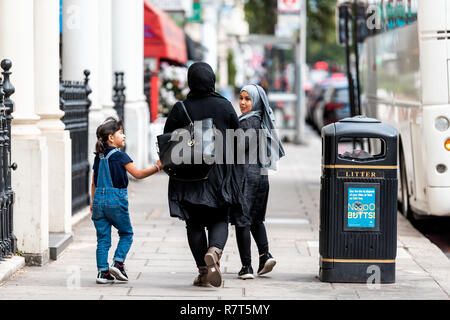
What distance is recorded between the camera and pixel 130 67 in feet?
61.6

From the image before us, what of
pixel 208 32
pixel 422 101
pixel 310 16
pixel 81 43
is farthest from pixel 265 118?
pixel 208 32

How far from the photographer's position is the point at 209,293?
7.94m

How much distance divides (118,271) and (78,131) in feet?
15.3

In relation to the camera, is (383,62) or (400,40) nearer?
(400,40)

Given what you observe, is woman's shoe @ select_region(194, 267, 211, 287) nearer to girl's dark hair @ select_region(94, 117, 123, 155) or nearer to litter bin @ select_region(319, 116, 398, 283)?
litter bin @ select_region(319, 116, 398, 283)

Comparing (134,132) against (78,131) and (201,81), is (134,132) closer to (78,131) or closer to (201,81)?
(78,131)

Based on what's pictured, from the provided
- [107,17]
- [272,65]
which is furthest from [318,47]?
[107,17]

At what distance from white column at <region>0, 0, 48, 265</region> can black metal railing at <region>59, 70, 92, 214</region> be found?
8.12 feet

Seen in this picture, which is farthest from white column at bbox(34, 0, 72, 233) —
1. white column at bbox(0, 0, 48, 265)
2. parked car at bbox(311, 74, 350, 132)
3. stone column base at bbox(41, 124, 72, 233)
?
parked car at bbox(311, 74, 350, 132)

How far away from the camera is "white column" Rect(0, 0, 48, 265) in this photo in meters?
8.99

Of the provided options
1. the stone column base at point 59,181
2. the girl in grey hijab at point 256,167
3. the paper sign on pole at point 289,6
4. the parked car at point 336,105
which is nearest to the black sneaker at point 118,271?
the girl in grey hijab at point 256,167

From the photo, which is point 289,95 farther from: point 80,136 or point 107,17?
point 80,136
